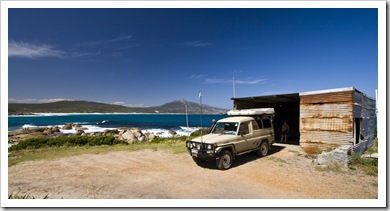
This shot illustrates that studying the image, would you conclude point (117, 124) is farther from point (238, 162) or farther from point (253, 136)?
point (253, 136)

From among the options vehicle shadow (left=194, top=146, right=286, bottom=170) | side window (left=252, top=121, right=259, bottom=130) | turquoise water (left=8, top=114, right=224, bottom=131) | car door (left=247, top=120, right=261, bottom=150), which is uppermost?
side window (left=252, top=121, right=259, bottom=130)

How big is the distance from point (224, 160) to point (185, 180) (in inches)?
85.1

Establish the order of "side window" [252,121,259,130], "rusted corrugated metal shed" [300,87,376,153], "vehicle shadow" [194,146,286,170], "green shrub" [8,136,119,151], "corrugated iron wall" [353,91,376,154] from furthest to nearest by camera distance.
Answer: "green shrub" [8,136,119,151] → "corrugated iron wall" [353,91,376,154] → "side window" [252,121,259,130] → "rusted corrugated metal shed" [300,87,376,153] → "vehicle shadow" [194,146,286,170]

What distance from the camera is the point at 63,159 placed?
11.0 m

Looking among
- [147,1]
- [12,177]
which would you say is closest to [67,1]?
[147,1]

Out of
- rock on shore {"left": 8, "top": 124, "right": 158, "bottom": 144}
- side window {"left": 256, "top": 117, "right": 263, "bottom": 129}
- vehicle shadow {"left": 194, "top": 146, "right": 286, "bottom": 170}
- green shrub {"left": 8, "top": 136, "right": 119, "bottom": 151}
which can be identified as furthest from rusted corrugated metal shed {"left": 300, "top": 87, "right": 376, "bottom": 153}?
rock on shore {"left": 8, "top": 124, "right": 158, "bottom": 144}

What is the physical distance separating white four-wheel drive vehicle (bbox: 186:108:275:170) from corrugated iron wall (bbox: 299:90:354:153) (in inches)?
94.3

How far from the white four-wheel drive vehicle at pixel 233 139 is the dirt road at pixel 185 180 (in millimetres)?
604

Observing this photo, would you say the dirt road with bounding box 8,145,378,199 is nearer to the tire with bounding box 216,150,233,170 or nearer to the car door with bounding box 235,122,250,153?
the tire with bounding box 216,150,233,170

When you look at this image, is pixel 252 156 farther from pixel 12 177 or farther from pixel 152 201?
pixel 12 177

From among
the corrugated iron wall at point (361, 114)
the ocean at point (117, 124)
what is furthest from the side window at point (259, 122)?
the ocean at point (117, 124)

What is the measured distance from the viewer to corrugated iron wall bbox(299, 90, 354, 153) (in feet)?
33.3

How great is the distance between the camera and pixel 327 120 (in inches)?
431

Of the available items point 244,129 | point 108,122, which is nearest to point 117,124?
point 108,122
